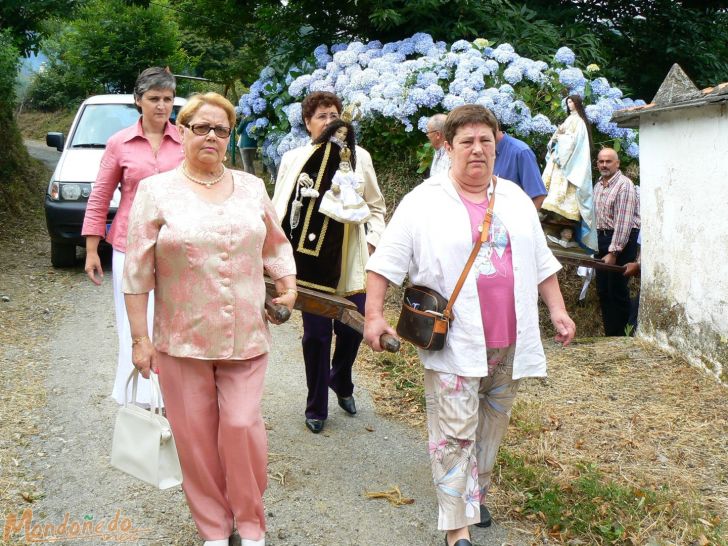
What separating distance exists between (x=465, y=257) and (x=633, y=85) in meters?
10.1

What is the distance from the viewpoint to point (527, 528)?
13.9 feet

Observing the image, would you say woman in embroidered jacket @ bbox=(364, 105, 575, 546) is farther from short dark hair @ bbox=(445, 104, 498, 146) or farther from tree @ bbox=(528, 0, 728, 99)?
tree @ bbox=(528, 0, 728, 99)

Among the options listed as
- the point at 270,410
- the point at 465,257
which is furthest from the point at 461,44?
the point at 465,257

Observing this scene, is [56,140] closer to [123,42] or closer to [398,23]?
[398,23]

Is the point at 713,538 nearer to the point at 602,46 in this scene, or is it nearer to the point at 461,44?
the point at 461,44

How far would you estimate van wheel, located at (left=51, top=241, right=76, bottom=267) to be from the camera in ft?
34.8

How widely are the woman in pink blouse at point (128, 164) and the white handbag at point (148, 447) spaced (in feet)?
4.40

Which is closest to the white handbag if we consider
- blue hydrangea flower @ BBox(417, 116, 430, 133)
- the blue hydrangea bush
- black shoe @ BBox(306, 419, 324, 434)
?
black shoe @ BBox(306, 419, 324, 434)

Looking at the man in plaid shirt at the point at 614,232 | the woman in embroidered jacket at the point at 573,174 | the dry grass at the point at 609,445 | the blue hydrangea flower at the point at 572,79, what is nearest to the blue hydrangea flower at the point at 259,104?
the blue hydrangea flower at the point at 572,79

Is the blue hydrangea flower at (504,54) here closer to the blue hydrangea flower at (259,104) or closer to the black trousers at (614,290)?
the black trousers at (614,290)

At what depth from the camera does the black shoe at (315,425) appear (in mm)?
5395

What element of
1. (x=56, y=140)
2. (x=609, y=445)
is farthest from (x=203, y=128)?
(x=56, y=140)

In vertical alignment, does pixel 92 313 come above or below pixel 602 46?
below

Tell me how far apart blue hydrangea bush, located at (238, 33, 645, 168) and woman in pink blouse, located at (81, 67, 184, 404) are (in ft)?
13.9
